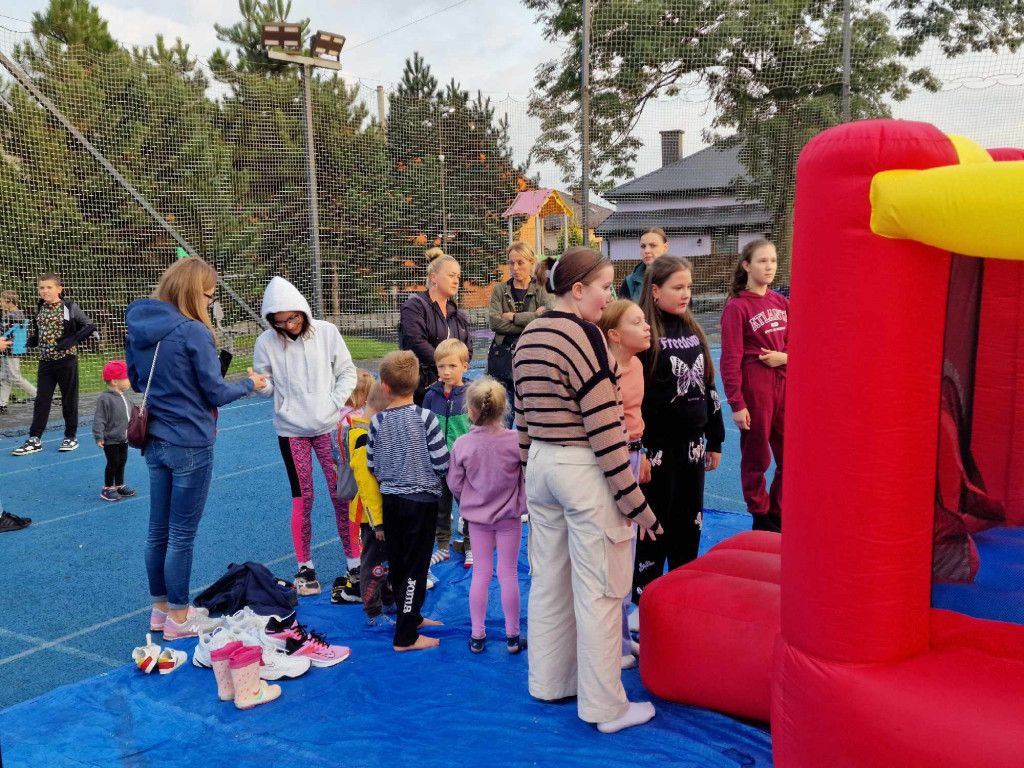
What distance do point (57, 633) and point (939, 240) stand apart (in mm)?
4272

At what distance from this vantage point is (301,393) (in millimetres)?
4285

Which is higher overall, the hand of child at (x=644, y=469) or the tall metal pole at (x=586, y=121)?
the tall metal pole at (x=586, y=121)

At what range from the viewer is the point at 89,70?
11195 millimetres

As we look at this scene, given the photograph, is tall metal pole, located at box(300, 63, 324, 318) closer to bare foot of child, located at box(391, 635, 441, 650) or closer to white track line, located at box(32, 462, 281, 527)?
white track line, located at box(32, 462, 281, 527)

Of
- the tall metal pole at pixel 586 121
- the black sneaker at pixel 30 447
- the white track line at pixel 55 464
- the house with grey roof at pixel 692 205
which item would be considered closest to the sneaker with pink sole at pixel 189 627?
the white track line at pixel 55 464

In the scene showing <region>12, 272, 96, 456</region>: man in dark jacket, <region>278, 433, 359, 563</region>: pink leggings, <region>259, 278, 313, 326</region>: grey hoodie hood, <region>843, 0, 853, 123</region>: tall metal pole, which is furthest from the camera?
<region>843, 0, 853, 123</region>: tall metal pole

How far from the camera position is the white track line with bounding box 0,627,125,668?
147 inches

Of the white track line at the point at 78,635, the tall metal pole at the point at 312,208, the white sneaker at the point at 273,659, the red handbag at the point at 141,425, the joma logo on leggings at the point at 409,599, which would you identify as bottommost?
the white track line at the point at 78,635

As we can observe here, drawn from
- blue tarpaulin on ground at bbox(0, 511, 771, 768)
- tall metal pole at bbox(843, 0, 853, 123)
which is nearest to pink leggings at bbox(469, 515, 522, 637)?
blue tarpaulin on ground at bbox(0, 511, 771, 768)

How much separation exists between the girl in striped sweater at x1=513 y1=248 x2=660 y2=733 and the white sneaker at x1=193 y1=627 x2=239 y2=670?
1.45 m

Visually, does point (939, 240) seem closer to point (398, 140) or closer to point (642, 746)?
point (642, 746)

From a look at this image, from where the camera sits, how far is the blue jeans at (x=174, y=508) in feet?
12.4

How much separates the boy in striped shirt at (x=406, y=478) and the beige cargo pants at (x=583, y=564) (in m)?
0.75

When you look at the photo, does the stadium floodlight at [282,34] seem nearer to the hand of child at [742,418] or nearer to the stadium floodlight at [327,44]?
the stadium floodlight at [327,44]
